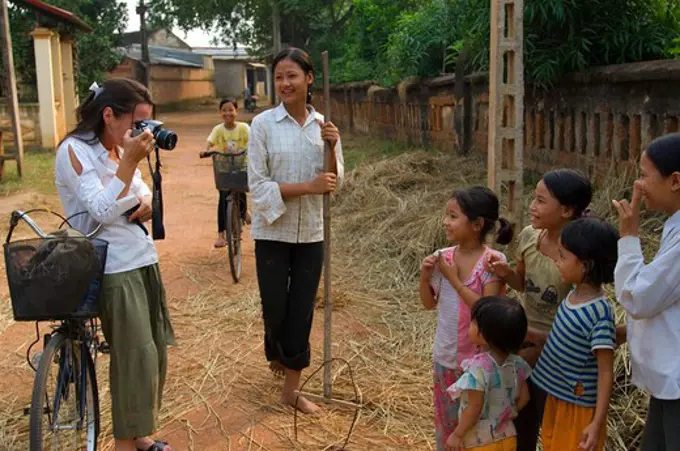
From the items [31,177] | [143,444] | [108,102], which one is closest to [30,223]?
[108,102]

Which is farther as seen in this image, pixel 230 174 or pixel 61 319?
pixel 230 174

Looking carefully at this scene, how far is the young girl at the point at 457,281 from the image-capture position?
2.96m

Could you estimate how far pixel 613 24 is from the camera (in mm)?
6449

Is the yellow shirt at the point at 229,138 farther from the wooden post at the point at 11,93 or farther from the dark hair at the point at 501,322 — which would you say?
the wooden post at the point at 11,93

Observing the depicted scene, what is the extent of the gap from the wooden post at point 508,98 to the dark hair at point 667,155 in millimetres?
3207

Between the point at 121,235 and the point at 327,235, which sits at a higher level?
the point at 121,235

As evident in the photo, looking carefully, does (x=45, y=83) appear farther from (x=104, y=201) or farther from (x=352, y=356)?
(x=104, y=201)

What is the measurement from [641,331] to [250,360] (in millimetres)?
3052

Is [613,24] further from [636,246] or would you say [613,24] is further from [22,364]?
[22,364]

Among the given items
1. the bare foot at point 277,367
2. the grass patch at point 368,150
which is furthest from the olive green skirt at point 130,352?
Answer: the grass patch at point 368,150

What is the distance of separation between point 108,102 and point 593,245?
75.9 inches

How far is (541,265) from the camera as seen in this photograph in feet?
9.45

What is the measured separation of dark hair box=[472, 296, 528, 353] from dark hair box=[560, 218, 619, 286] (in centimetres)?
26

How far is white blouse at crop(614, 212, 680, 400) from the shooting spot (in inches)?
86.4
